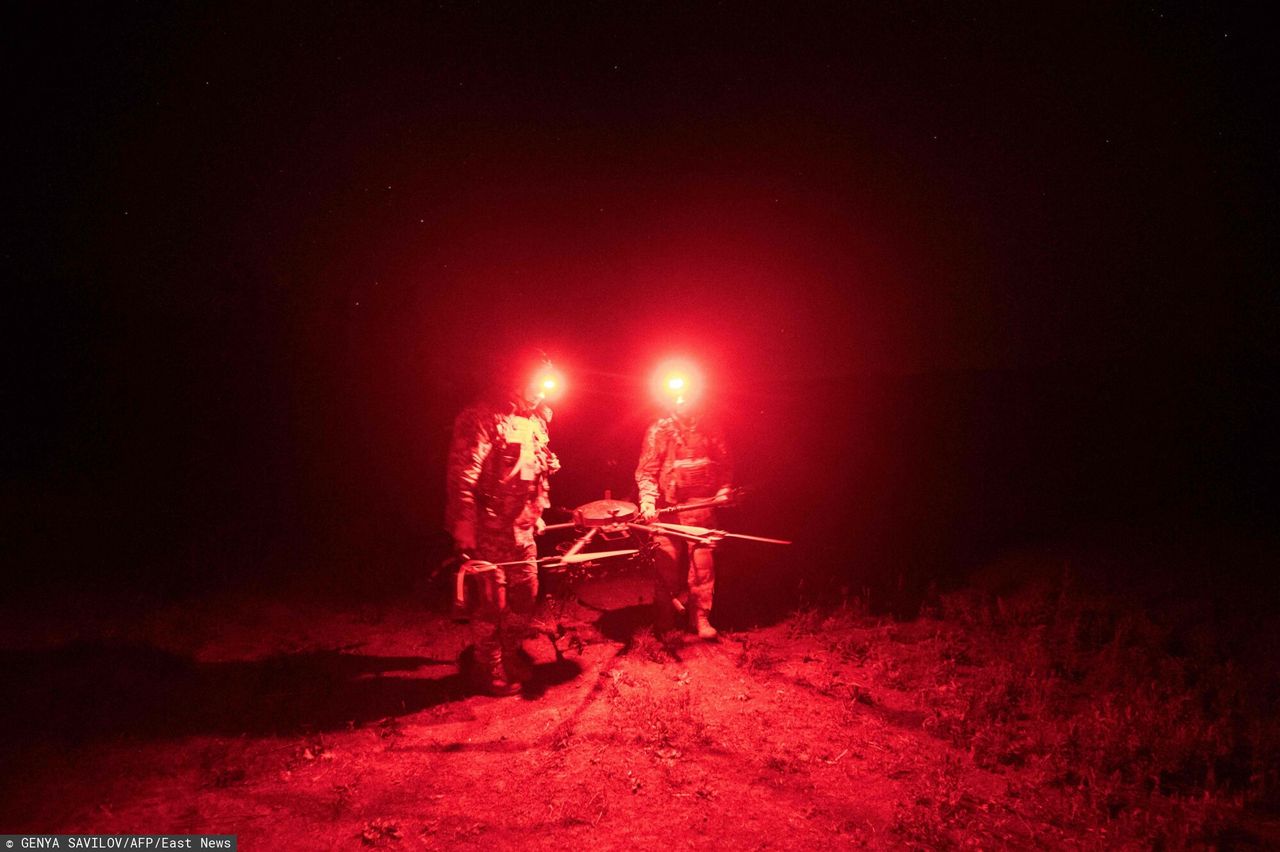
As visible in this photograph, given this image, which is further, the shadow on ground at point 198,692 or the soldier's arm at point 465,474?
the soldier's arm at point 465,474

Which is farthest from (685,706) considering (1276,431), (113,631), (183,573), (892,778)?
(1276,431)

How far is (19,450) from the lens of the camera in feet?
52.1

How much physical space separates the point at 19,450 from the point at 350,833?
18.6m

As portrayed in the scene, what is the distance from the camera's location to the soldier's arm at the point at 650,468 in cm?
809

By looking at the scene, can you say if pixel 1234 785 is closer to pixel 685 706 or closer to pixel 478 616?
pixel 685 706

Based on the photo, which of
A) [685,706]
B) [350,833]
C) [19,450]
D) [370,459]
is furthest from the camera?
[370,459]

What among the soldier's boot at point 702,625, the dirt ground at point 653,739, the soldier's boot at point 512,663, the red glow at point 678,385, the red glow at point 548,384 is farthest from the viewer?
the red glow at point 678,385

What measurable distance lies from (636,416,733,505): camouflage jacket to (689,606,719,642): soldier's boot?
1.45 meters

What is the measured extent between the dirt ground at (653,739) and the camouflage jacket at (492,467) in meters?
1.99

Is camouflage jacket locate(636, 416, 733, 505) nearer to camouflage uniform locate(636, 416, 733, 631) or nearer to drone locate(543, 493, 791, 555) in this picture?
camouflage uniform locate(636, 416, 733, 631)

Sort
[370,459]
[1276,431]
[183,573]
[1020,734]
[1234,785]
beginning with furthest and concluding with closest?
[370,459] → [1276,431] → [183,573] → [1020,734] → [1234,785]

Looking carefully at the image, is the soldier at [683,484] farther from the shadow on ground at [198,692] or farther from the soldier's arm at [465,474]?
the shadow on ground at [198,692]

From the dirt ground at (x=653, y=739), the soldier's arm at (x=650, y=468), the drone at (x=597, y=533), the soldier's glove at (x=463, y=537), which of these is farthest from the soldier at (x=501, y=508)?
the soldier's arm at (x=650, y=468)

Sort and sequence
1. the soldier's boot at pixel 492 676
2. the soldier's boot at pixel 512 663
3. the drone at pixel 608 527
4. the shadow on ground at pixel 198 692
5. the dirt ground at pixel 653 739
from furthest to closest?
the drone at pixel 608 527
the soldier's boot at pixel 512 663
the soldier's boot at pixel 492 676
the shadow on ground at pixel 198 692
the dirt ground at pixel 653 739
